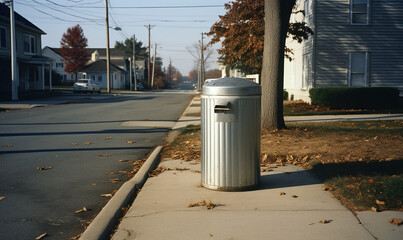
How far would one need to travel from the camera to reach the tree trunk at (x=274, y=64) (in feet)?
33.8

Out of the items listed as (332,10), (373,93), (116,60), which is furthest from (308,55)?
(116,60)

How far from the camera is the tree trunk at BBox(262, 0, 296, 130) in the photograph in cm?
1029

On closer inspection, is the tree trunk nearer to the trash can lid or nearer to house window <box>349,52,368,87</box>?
the trash can lid

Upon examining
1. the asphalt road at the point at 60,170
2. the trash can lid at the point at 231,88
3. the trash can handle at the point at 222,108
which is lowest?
the asphalt road at the point at 60,170

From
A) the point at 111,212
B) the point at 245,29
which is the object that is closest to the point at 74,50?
the point at 245,29

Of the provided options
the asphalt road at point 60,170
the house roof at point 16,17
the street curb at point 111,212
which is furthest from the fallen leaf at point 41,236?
the house roof at point 16,17

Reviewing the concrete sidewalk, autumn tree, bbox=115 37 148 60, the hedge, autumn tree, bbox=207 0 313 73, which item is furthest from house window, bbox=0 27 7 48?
autumn tree, bbox=115 37 148 60

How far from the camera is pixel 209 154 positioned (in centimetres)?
551

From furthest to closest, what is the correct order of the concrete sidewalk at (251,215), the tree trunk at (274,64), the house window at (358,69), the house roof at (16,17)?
the house roof at (16,17), the house window at (358,69), the tree trunk at (274,64), the concrete sidewalk at (251,215)

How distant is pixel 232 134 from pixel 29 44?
132ft

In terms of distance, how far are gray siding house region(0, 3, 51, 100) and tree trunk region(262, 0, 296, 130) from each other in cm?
2798

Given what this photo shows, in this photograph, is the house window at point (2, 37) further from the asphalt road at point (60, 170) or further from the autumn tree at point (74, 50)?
the autumn tree at point (74, 50)

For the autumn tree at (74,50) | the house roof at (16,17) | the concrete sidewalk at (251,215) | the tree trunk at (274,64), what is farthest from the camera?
the autumn tree at (74,50)

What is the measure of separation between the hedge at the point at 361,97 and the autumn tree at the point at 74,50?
6830 cm
